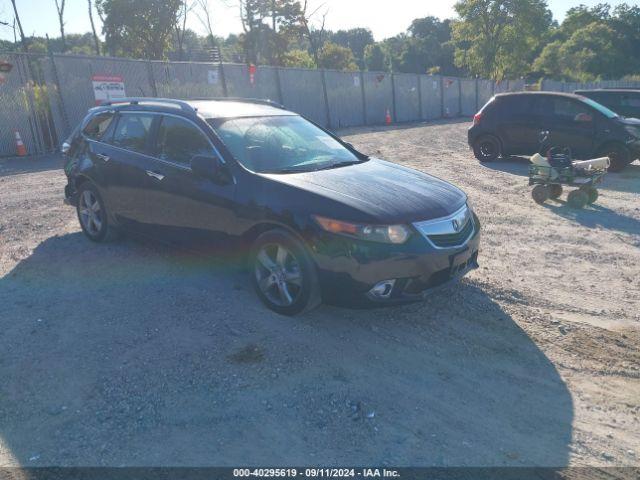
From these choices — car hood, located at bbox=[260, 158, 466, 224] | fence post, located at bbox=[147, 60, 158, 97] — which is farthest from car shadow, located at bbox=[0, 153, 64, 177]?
car hood, located at bbox=[260, 158, 466, 224]

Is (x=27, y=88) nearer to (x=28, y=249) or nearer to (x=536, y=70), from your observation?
(x=28, y=249)

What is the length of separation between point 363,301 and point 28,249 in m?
4.62

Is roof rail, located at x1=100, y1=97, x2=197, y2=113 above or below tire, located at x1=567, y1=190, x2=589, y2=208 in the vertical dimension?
above

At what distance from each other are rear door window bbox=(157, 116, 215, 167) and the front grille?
214cm

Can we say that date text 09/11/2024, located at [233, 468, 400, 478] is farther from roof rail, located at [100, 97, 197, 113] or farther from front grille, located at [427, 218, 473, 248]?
roof rail, located at [100, 97, 197, 113]

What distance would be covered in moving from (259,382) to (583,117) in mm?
10496

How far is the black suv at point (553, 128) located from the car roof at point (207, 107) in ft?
24.6

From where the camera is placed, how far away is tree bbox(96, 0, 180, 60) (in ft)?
125

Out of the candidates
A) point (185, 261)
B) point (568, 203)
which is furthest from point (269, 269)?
point (568, 203)

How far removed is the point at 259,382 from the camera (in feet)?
11.4

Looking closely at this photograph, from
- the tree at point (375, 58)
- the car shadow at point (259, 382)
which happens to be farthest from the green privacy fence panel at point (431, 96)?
the tree at point (375, 58)

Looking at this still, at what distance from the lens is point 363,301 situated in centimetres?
387

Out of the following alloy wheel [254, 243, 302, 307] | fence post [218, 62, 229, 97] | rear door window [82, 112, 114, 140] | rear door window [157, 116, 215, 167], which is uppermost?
fence post [218, 62, 229, 97]

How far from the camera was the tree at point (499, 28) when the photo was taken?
43406mm
